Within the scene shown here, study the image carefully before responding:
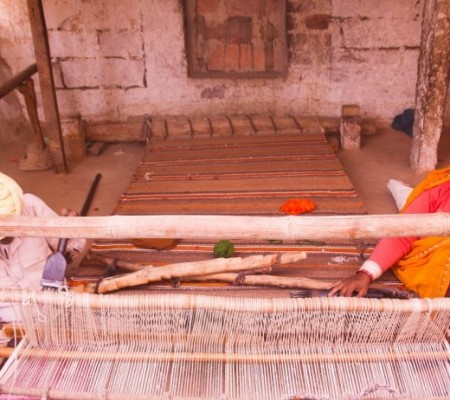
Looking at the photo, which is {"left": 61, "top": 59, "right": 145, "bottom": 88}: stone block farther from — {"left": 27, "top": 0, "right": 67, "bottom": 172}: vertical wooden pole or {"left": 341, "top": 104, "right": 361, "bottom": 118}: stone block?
{"left": 341, "top": 104, "right": 361, "bottom": 118}: stone block

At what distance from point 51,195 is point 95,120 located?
5.15 ft

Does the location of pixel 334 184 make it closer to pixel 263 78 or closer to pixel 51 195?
pixel 263 78

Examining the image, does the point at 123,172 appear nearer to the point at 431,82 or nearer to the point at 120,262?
the point at 120,262

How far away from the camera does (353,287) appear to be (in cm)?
224

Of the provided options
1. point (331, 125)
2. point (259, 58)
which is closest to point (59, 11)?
point (259, 58)

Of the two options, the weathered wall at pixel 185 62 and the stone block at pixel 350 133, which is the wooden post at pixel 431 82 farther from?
the weathered wall at pixel 185 62

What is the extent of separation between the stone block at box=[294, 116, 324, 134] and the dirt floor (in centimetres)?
35

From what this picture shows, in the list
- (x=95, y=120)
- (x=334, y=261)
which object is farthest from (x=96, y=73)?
(x=334, y=261)

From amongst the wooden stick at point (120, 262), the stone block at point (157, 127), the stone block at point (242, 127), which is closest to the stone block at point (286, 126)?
the stone block at point (242, 127)

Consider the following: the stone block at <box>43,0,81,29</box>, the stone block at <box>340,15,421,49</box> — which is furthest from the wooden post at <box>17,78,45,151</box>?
the stone block at <box>340,15,421,49</box>

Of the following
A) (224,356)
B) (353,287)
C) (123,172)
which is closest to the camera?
(224,356)

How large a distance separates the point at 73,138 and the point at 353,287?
12.4ft

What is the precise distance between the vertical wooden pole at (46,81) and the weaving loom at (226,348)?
3.19 meters

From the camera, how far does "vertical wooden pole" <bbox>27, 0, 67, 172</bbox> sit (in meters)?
4.15
